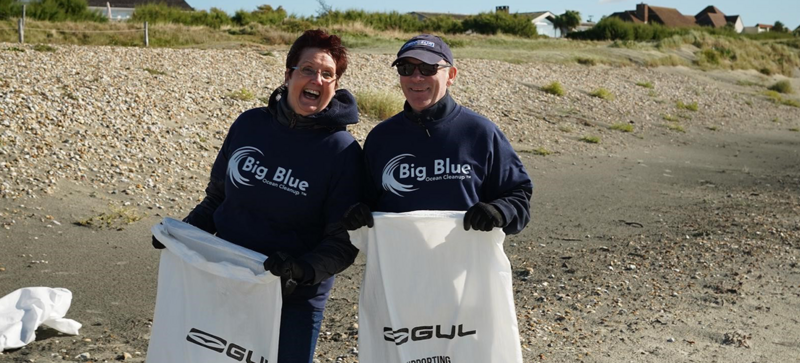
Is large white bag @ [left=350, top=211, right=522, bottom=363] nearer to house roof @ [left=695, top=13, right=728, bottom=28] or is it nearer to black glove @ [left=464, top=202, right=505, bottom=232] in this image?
black glove @ [left=464, top=202, right=505, bottom=232]

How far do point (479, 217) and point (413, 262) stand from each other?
1.21 feet

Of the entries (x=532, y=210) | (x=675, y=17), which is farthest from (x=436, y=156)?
(x=675, y=17)

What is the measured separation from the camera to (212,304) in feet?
10.8

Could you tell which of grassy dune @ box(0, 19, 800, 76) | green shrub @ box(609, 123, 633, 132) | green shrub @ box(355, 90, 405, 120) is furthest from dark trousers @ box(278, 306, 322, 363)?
grassy dune @ box(0, 19, 800, 76)

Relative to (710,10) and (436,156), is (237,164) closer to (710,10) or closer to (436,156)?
(436,156)

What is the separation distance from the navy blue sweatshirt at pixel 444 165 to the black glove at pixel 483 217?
10cm

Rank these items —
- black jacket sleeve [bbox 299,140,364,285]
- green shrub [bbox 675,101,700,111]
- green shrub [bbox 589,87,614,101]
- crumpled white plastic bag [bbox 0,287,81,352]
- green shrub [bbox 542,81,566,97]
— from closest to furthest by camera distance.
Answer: black jacket sleeve [bbox 299,140,364,285] < crumpled white plastic bag [bbox 0,287,81,352] < green shrub [bbox 542,81,566,97] < green shrub [bbox 589,87,614,101] < green shrub [bbox 675,101,700,111]

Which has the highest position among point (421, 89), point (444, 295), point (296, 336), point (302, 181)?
point (421, 89)

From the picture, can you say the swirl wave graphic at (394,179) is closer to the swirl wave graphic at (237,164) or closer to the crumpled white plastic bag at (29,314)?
the swirl wave graphic at (237,164)

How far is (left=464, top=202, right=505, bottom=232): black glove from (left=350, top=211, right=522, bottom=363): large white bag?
0.46ft

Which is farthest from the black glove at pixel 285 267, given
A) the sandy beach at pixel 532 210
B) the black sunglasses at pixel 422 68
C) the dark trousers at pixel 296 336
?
the sandy beach at pixel 532 210

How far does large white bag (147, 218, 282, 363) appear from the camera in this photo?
320cm

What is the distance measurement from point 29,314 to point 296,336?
2421 millimetres

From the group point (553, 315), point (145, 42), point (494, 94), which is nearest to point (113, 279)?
point (553, 315)
